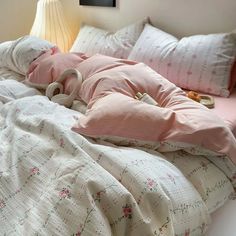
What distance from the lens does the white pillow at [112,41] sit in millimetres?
1958

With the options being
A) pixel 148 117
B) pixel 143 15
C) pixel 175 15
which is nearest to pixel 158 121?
pixel 148 117

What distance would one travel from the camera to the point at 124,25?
7.29 feet

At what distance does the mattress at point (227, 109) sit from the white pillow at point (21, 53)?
3.43ft

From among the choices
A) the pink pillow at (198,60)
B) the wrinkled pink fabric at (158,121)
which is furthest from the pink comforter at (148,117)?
the pink pillow at (198,60)

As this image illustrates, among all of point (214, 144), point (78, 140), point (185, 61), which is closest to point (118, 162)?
point (78, 140)

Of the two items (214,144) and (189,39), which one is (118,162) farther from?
(189,39)

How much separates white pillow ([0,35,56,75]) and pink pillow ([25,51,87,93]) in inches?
3.5

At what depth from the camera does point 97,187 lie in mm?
790

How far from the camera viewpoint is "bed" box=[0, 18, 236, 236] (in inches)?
30.6

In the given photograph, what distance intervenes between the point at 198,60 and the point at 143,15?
69 cm

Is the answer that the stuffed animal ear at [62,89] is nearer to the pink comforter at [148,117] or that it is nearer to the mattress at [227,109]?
the pink comforter at [148,117]

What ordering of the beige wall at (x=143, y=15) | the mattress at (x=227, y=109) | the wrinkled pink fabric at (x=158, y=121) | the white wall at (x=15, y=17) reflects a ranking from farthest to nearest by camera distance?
the white wall at (x=15, y=17) → the beige wall at (x=143, y=15) → the mattress at (x=227, y=109) → the wrinkled pink fabric at (x=158, y=121)

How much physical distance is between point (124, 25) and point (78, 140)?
1.43 m

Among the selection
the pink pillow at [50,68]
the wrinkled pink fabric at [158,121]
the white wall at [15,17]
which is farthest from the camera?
the white wall at [15,17]
